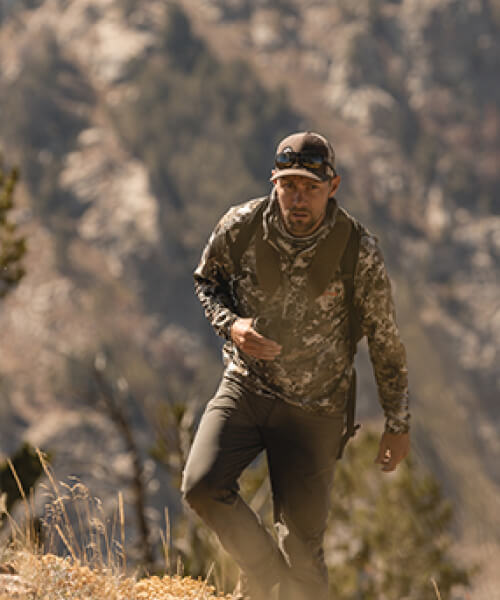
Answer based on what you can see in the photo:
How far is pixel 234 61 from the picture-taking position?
123625mm

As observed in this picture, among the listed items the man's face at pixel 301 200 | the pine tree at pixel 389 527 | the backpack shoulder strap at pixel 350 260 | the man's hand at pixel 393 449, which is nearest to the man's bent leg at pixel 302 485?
the man's hand at pixel 393 449

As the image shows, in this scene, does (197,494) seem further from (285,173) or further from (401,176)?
(401,176)

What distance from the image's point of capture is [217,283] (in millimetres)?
3824

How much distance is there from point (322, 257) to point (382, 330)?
0.46 m

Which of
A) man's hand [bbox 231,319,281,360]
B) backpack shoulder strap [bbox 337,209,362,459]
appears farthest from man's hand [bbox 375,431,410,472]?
man's hand [bbox 231,319,281,360]

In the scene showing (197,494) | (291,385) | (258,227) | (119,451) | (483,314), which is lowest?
A: (119,451)

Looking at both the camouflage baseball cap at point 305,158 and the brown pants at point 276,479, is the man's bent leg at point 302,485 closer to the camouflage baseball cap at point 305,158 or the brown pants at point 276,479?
the brown pants at point 276,479

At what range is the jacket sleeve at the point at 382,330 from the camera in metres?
3.50

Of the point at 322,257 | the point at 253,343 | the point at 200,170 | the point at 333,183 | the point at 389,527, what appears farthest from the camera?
the point at 200,170

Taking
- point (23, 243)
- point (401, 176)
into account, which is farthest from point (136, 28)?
point (23, 243)

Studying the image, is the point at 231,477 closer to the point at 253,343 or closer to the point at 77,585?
the point at 253,343

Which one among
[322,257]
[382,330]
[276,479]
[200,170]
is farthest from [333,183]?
[200,170]

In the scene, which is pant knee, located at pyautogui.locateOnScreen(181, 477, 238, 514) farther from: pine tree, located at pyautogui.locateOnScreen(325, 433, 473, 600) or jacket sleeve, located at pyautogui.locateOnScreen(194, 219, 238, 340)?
pine tree, located at pyautogui.locateOnScreen(325, 433, 473, 600)

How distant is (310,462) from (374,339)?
644mm
